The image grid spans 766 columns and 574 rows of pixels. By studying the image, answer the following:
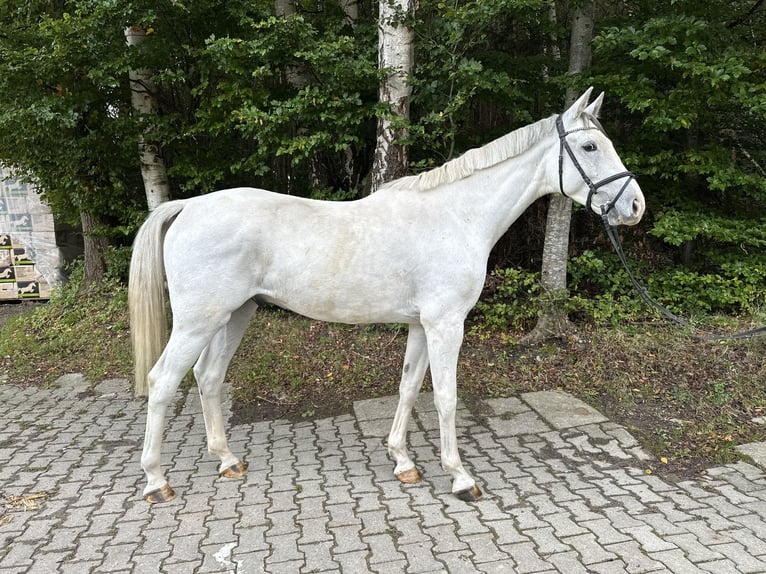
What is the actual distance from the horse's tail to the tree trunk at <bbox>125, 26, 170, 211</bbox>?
3533 mm

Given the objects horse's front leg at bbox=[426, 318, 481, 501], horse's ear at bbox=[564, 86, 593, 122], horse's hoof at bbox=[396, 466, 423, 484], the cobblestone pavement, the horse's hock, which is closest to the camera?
the cobblestone pavement

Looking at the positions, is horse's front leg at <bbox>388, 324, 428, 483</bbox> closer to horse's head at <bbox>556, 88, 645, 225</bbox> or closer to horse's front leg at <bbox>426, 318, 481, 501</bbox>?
horse's front leg at <bbox>426, 318, 481, 501</bbox>

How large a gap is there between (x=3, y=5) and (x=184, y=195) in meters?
3.03

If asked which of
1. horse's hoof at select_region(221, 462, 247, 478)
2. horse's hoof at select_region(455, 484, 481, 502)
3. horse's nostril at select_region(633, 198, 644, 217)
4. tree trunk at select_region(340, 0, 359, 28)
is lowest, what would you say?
horse's hoof at select_region(221, 462, 247, 478)

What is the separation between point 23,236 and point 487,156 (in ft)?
29.0

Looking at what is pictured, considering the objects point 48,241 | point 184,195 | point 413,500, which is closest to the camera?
point 413,500

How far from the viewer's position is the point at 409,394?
3355 mm

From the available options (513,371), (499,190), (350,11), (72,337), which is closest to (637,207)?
(499,190)

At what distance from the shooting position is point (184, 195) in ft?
24.6

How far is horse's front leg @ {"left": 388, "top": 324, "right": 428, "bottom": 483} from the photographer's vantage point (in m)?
3.29

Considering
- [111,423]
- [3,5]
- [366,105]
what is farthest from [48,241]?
[366,105]

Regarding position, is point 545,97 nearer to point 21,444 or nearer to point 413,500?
point 413,500

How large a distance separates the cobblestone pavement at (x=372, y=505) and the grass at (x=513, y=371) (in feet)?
1.12

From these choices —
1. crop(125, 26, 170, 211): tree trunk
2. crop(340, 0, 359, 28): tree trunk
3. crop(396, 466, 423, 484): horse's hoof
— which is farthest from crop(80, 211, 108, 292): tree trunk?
crop(396, 466, 423, 484): horse's hoof
